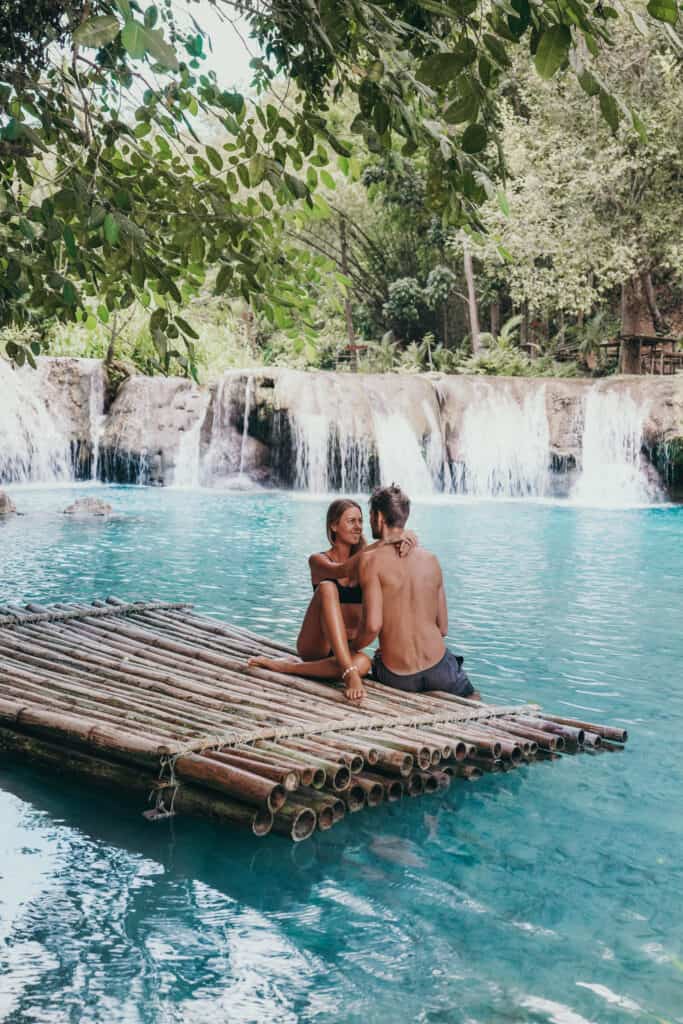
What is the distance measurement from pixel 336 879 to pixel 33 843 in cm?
119

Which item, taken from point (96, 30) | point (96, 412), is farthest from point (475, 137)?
point (96, 412)

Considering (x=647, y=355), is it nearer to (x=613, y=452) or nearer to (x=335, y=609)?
(x=613, y=452)

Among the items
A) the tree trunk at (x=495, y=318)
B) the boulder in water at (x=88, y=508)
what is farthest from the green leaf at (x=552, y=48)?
the tree trunk at (x=495, y=318)

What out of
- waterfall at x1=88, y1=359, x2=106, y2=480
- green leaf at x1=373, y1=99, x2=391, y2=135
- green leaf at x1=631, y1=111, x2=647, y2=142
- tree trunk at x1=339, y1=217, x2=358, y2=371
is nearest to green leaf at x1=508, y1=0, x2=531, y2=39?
green leaf at x1=631, y1=111, x2=647, y2=142

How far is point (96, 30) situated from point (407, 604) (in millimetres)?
3674

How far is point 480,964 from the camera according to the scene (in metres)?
3.39

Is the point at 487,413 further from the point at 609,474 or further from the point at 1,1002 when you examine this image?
the point at 1,1002

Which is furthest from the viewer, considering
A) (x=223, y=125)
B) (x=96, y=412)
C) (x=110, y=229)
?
(x=96, y=412)

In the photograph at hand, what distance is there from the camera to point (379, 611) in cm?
538

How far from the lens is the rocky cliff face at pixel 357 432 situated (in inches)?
864

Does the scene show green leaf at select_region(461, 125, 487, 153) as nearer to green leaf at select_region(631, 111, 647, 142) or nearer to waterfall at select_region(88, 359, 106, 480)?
green leaf at select_region(631, 111, 647, 142)

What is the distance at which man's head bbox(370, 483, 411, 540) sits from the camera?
17.5ft

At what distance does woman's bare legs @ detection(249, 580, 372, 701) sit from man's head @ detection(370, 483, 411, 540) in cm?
44

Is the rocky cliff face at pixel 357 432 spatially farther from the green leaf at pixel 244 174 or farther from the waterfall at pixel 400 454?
the green leaf at pixel 244 174
